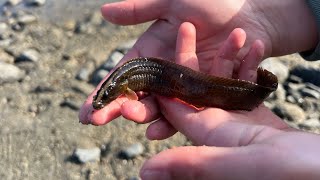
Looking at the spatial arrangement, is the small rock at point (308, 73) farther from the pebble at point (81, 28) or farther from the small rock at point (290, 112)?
the pebble at point (81, 28)

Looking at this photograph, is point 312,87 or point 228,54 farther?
point 312,87

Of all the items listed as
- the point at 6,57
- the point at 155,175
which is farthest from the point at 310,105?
the point at 6,57

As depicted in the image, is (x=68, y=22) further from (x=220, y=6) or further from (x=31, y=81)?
(x=220, y=6)

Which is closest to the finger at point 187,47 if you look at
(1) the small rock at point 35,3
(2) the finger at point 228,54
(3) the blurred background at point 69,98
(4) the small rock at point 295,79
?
(2) the finger at point 228,54

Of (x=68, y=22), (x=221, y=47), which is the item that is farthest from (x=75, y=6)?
(x=221, y=47)

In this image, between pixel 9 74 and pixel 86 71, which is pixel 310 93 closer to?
pixel 86 71

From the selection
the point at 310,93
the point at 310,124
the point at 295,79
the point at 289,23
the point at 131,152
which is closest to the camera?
the point at 289,23
